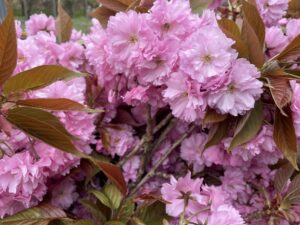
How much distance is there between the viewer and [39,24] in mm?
833

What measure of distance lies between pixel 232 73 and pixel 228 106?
41 mm

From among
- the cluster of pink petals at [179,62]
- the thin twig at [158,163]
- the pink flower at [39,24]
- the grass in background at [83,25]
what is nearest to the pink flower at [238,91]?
the cluster of pink petals at [179,62]

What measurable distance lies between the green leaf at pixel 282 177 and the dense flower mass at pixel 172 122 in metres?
0.01

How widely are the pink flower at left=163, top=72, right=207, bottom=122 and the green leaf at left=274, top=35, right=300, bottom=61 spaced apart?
11 centimetres

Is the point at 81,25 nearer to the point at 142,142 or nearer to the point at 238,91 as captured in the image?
the point at 142,142

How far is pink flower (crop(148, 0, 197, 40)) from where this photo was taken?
1.91 feet

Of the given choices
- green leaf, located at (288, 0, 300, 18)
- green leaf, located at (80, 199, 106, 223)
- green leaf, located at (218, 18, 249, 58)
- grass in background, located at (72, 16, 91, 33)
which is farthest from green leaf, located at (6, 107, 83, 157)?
grass in background, located at (72, 16, 91, 33)

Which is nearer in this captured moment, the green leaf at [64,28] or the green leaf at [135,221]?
the green leaf at [135,221]

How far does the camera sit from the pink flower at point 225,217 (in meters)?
0.58

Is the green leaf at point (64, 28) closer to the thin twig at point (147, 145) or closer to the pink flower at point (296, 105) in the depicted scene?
the thin twig at point (147, 145)

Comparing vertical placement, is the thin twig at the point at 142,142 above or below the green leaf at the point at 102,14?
below

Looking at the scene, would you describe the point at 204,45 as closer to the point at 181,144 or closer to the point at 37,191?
the point at 181,144

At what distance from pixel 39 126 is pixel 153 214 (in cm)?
22

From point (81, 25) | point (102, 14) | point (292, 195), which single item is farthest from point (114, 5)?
point (81, 25)
